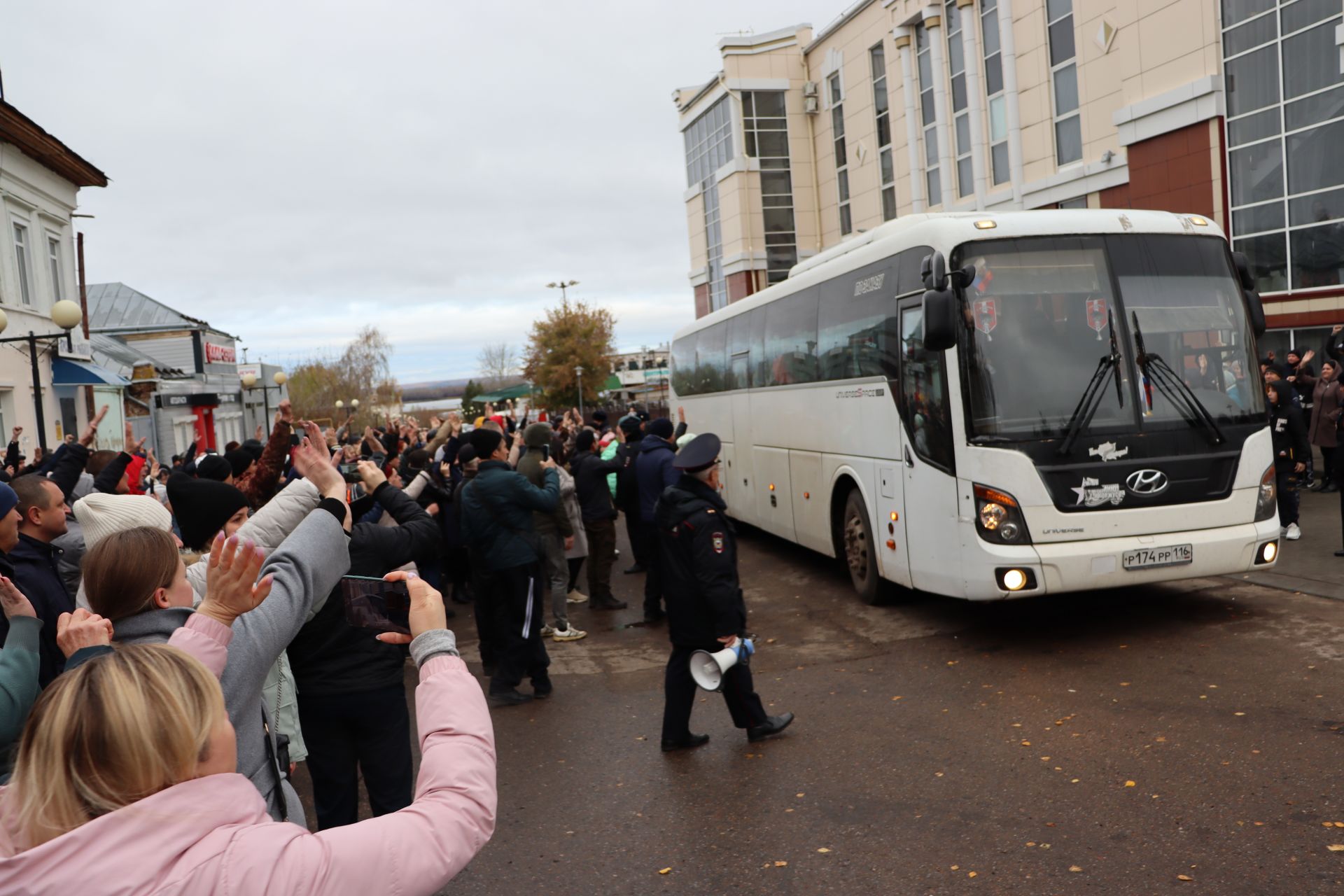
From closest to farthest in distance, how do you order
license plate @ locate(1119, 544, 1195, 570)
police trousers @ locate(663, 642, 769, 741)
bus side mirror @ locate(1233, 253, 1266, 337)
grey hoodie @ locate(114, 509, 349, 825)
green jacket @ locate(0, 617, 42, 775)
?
grey hoodie @ locate(114, 509, 349, 825), green jacket @ locate(0, 617, 42, 775), police trousers @ locate(663, 642, 769, 741), license plate @ locate(1119, 544, 1195, 570), bus side mirror @ locate(1233, 253, 1266, 337)

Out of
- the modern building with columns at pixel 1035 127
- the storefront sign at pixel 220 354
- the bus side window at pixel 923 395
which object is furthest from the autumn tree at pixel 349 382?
the bus side window at pixel 923 395

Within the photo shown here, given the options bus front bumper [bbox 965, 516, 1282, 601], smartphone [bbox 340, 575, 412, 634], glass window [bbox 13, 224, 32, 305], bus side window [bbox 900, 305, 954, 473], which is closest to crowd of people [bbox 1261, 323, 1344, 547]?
bus front bumper [bbox 965, 516, 1282, 601]

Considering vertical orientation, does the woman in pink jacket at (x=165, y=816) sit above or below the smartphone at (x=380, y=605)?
below

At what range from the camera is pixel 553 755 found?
266 inches

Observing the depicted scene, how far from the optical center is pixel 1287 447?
1159cm

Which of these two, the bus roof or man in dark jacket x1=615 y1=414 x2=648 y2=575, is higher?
the bus roof

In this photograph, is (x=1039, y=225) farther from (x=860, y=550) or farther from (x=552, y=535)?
(x=552, y=535)

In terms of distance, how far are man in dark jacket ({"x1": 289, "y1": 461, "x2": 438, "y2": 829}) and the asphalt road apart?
0.76m

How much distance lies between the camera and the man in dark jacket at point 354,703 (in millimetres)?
4418

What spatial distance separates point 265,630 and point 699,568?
3811mm

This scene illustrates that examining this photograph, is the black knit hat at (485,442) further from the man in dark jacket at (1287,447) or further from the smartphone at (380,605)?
the man in dark jacket at (1287,447)

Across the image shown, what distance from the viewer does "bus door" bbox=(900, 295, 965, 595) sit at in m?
8.40

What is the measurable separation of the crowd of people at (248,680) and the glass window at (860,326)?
3.48 meters

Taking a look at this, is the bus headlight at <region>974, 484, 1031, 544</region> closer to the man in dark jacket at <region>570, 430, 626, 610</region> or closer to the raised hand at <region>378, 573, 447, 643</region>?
the man in dark jacket at <region>570, 430, 626, 610</region>
